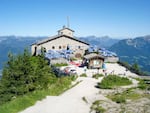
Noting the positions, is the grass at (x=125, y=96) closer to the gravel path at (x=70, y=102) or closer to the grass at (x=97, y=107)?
the gravel path at (x=70, y=102)

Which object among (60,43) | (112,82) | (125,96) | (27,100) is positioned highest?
(60,43)

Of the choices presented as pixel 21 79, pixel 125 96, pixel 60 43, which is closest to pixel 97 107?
pixel 125 96

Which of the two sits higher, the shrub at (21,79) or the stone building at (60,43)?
the stone building at (60,43)

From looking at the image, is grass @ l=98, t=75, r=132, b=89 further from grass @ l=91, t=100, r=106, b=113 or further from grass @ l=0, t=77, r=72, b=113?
grass @ l=91, t=100, r=106, b=113

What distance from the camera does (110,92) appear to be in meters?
32.4

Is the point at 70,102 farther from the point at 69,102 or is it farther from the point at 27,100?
the point at 27,100

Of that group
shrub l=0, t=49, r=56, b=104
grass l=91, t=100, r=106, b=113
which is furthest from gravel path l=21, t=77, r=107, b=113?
shrub l=0, t=49, r=56, b=104

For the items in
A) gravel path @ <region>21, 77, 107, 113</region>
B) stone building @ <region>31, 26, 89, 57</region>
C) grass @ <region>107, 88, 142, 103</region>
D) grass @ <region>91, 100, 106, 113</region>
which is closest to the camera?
grass @ <region>91, 100, 106, 113</region>

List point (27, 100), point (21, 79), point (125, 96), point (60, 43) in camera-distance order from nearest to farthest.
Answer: point (27, 100), point (125, 96), point (21, 79), point (60, 43)

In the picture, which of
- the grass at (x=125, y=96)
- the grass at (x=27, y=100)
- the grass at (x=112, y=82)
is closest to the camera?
the grass at (x=27, y=100)

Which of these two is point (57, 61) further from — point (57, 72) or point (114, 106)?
point (114, 106)

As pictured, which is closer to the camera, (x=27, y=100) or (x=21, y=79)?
(x=27, y=100)

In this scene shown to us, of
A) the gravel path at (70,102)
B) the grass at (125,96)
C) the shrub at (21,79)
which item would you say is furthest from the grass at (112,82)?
the shrub at (21,79)

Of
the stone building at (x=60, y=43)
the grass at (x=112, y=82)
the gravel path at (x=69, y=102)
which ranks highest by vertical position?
the stone building at (x=60, y=43)
